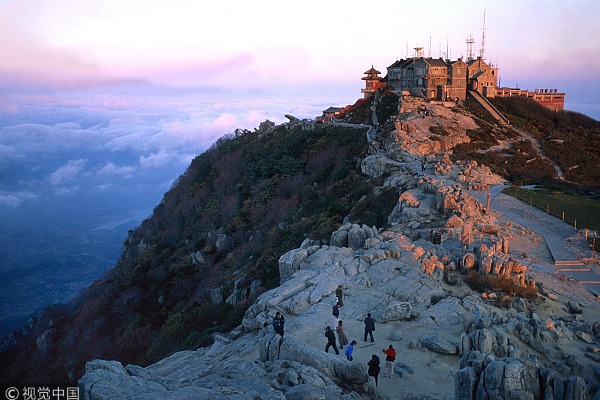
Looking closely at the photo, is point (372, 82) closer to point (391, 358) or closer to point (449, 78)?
point (449, 78)

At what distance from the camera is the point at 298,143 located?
58188 mm

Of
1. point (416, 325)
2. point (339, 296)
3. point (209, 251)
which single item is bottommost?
point (209, 251)

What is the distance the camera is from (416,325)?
14.9m

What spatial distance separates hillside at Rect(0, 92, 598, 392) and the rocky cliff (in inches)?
100

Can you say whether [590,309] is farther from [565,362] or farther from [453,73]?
[453,73]

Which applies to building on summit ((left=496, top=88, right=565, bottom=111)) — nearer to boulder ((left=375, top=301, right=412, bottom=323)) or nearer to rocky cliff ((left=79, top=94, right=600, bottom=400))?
rocky cliff ((left=79, top=94, right=600, bottom=400))

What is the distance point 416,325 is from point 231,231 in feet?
94.7

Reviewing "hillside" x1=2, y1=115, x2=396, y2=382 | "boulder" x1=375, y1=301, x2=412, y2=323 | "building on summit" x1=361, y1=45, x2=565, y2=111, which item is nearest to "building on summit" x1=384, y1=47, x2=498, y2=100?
"building on summit" x1=361, y1=45, x2=565, y2=111

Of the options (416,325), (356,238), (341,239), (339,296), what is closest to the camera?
(416,325)

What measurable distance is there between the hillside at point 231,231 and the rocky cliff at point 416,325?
2.55 metres

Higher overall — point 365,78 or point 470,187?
point 365,78

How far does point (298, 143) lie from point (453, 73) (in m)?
22.5

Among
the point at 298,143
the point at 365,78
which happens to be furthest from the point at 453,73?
the point at 298,143

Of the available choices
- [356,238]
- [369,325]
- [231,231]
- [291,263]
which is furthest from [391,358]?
[231,231]
